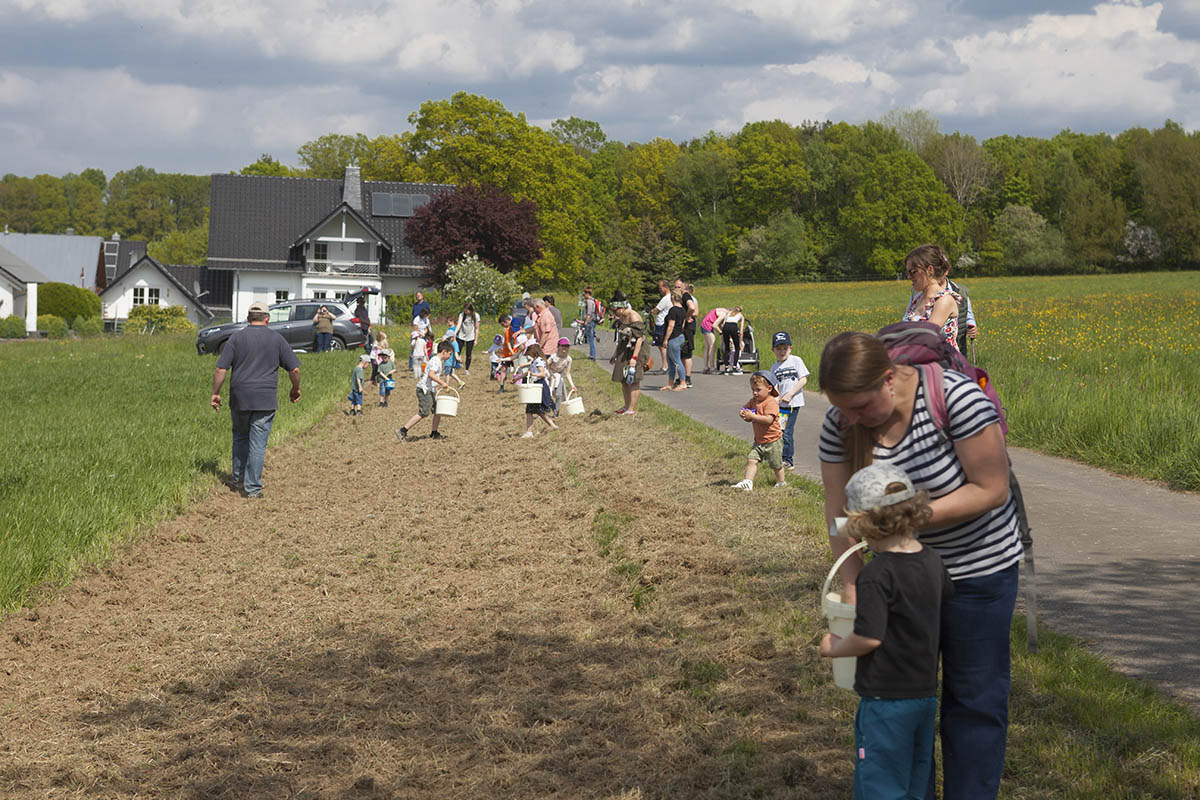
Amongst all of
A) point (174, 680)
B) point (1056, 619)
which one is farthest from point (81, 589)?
point (1056, 619)

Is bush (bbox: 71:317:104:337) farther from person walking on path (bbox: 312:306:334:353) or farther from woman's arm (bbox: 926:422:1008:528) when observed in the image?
woman's arm (bbox: 926:422:1008:528)

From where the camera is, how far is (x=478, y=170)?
7581cm

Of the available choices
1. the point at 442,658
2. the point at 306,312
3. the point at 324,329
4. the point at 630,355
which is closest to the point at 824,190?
the point at 306,312

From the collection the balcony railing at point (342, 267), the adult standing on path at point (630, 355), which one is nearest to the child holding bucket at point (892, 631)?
the adult standing on path at point (630, 355)

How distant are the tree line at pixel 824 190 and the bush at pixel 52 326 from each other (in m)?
25.4

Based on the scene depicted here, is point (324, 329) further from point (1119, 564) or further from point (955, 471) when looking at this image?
point (955, 471)

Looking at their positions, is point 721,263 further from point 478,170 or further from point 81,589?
point 81,589

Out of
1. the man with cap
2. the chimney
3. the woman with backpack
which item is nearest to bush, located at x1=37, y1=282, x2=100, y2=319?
the chimney

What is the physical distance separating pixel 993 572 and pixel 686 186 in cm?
10205

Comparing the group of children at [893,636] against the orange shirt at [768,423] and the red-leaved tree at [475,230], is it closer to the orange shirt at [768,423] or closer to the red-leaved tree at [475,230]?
the orange shirt at [768,423]

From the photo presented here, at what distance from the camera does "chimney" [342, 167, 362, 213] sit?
7400cm

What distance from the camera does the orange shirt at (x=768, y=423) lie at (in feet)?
36.8

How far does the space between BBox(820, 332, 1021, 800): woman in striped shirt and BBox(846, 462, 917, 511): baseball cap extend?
18 centimetres

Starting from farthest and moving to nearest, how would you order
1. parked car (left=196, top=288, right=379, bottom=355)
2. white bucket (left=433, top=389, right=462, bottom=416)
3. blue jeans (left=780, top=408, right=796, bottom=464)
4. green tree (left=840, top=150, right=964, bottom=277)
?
1. green tree (left=840, top=150, right=964, bottom=277)
2. parked car (left=196, top=288, right=379, bottom=355)
3. white bucket (left=433, top=389, right=462, bottom=416)
4. blue jeans (left=780, top=408, right=796, bottom=464)
